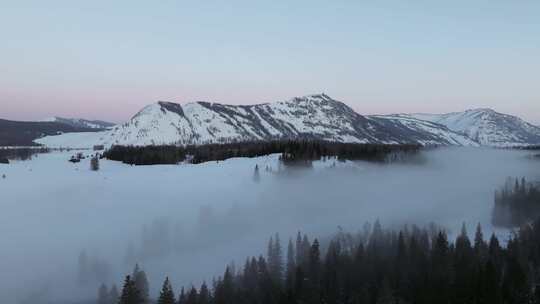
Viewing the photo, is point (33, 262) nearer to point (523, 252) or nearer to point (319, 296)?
point (319, 296)

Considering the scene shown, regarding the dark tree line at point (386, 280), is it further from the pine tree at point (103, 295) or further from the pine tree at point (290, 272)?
the pine tree at point (103, 295)

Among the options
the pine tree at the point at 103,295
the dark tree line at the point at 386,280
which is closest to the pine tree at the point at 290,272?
the dark tree line at the point at 386,280

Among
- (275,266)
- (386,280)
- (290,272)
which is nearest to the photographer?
(386,280)

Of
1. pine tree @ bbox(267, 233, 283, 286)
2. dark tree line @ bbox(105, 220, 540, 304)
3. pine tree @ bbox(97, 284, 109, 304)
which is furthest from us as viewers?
pine tree @ bbox(267, 233, 283, 286)

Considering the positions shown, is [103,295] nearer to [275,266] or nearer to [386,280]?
[275,266]

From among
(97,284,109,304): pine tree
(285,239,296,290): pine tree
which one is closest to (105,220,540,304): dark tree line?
(285,239,296,290): pine tree

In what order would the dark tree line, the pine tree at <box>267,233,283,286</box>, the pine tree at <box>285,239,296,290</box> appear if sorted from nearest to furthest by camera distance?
the dark tree line < the pine tree at <box>285,239,296,290</box> < the pine tree at <box>267,233,283,286</box>

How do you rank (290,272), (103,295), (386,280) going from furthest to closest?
(290,272) < (103,295) < (386,280)

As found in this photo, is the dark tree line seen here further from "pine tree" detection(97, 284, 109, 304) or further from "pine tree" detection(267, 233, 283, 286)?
"pine tree" detection(97, 284, 109, 304)

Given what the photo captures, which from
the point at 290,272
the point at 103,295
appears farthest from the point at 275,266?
the point at 103,295
